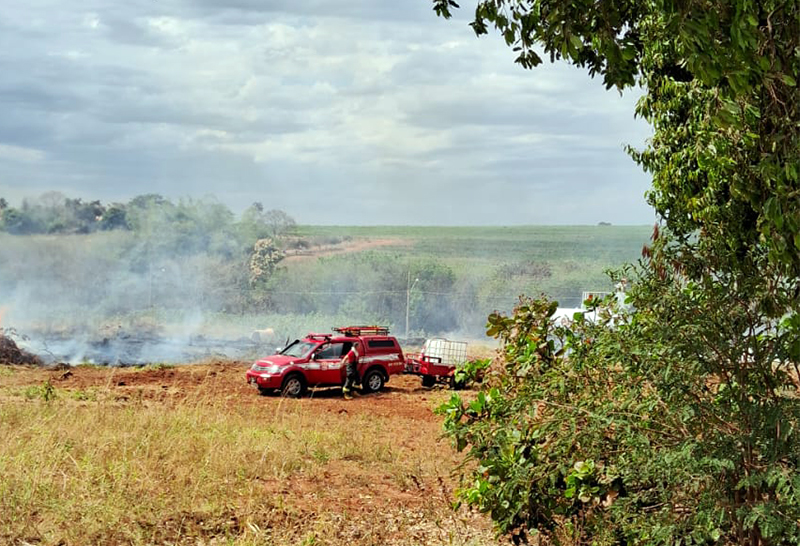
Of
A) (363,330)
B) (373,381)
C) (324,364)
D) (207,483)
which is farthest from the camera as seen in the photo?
(363,330)

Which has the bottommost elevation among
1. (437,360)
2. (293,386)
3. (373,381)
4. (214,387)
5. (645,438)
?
(373,381)

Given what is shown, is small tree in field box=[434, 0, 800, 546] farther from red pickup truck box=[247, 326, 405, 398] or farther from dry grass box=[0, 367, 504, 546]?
red pickup truck box=[247, 326, 405, 398]

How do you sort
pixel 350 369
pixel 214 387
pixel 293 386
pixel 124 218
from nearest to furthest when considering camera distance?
pixel 214 387
pixel 293 386
pixel 350 369
pixel 124 218

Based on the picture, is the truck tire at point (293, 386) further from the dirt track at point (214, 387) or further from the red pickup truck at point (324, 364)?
the dirt track at point (214, 387)

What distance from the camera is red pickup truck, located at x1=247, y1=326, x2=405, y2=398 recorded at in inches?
783

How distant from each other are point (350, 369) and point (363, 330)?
7.32 feet

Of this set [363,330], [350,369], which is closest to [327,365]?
[350,369]

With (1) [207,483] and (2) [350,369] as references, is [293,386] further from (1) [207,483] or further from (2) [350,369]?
(1) [207,483]

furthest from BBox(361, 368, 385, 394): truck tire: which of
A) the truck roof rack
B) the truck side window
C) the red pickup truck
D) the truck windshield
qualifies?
the truck windshield

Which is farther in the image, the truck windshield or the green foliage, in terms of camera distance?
the truck windshield

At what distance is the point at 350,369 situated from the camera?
20734 mm

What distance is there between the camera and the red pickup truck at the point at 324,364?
65.3 ft

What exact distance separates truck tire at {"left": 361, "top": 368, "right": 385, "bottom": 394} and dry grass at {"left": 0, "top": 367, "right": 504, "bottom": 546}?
9563 millimetres

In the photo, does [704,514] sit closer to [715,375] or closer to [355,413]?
[715,375]
